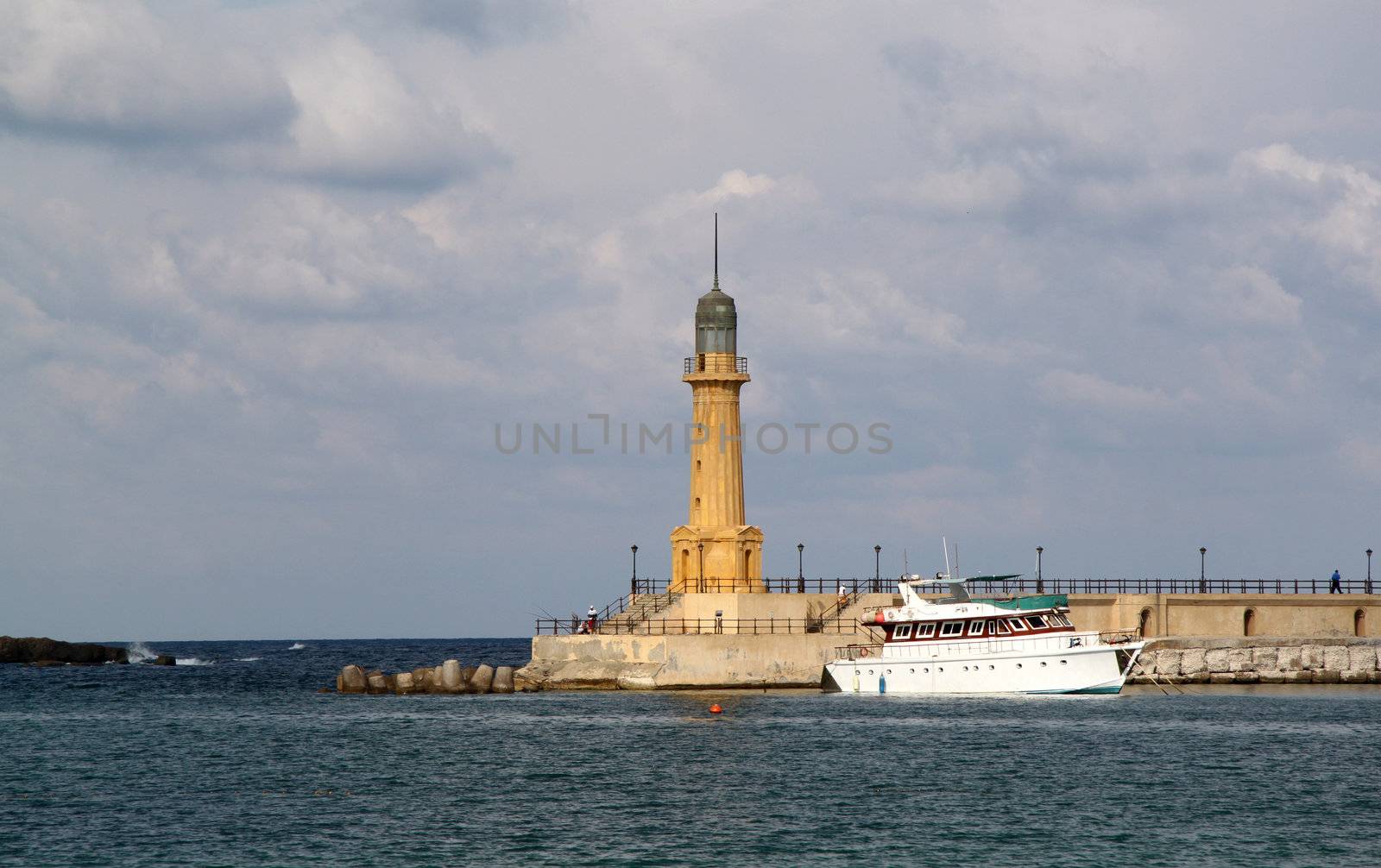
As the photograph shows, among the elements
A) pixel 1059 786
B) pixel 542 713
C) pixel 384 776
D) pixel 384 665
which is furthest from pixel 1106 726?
pixel 384 665

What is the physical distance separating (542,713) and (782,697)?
898cm

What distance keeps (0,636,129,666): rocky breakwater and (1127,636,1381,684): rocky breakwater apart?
8169 cm

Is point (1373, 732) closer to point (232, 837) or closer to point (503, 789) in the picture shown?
point (503, 789)

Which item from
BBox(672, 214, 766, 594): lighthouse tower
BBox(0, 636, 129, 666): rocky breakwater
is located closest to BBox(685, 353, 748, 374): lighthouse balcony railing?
BBox(672, 214, 766, 594): lighthouse tower

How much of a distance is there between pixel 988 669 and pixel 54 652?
85.9 m

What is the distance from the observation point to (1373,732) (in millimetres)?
50312

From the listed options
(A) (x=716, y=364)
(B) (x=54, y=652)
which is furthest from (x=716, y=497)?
(B) (x=54, y=652)

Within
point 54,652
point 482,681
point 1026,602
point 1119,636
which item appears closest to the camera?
point 1026,602

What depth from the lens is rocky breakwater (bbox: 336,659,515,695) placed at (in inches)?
2598

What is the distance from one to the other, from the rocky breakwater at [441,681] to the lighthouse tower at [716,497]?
7.54 m

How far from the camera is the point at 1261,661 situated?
6638 cm

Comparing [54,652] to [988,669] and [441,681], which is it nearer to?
[441,681]

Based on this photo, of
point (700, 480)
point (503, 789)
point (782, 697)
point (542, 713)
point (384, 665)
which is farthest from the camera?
point (384, 665)

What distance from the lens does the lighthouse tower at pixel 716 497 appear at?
217 feet
